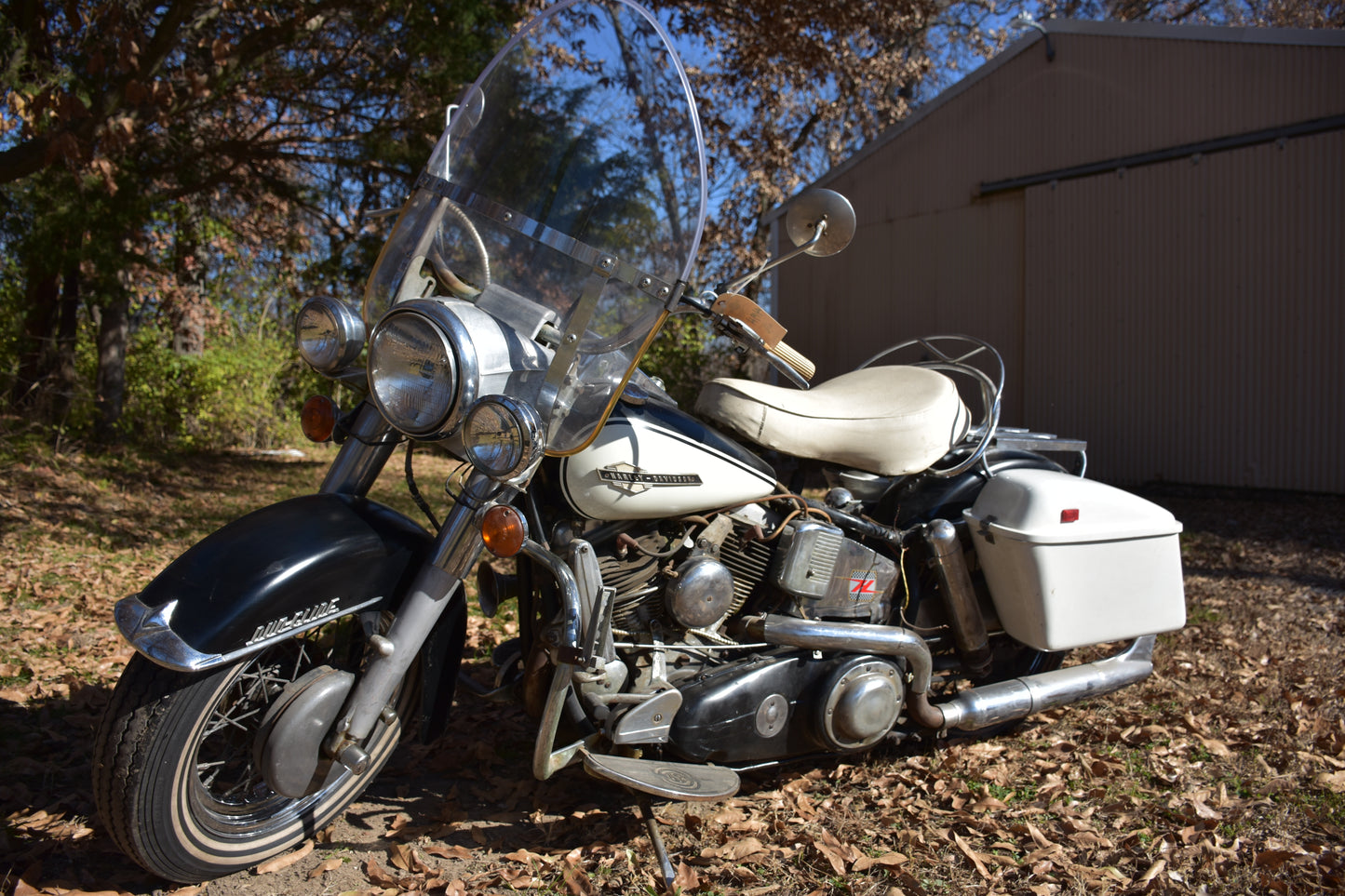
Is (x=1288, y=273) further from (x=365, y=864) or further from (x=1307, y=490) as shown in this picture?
(x=365, y=864)

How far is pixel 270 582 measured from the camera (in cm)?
209

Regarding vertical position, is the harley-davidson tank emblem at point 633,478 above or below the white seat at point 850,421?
below

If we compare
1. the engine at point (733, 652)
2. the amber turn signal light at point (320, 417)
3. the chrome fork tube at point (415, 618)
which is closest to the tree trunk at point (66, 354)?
the amber turn signal light at point (320, 417)

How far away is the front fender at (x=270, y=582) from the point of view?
6.65ft

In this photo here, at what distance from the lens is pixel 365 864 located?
2.45 metres

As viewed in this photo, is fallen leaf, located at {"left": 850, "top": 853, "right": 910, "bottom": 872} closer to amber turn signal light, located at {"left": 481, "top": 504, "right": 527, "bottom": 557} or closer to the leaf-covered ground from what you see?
the leaf-covered ground

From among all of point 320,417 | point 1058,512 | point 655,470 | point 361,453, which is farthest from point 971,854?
point 320,417

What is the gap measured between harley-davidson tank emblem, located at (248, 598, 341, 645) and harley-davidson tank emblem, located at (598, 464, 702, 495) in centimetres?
72

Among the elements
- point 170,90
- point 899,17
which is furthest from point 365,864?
point 899,17

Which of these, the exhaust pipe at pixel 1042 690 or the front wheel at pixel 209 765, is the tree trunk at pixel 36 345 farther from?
the exhaust pipe at pixel 1042 690

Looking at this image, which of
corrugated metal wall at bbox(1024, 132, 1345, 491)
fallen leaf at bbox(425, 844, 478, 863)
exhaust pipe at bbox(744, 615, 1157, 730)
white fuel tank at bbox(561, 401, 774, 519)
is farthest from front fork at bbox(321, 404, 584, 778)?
corrugated metal wall at bbox(1024, 132, 1345, 491)

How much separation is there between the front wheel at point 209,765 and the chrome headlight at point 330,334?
26.6 inches

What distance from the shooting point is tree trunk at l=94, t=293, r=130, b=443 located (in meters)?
9.09

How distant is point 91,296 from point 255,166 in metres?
1.68
